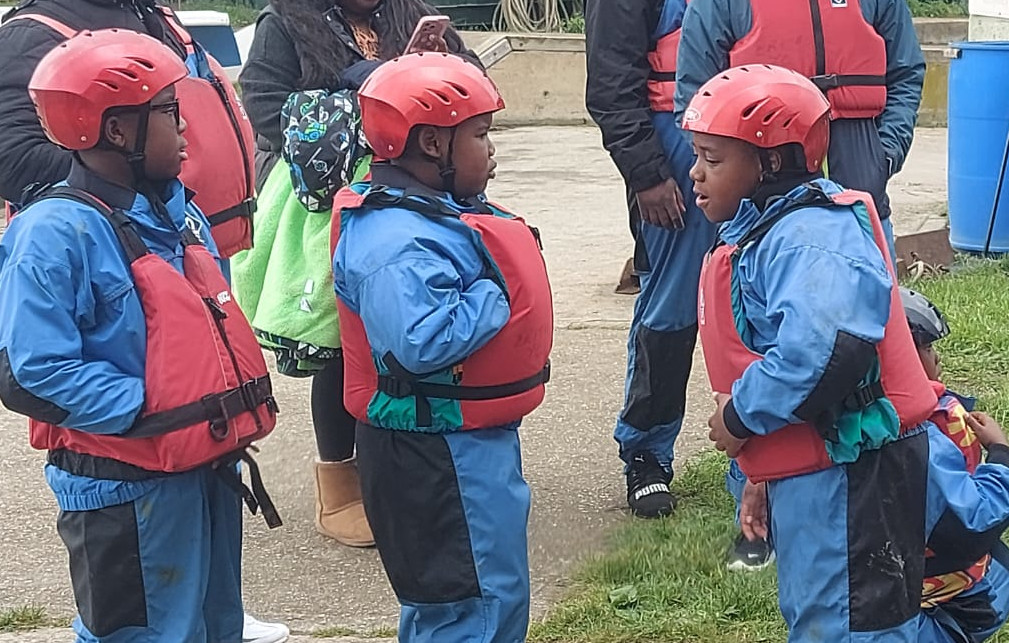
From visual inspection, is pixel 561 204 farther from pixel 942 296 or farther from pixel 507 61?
pixel 507 61

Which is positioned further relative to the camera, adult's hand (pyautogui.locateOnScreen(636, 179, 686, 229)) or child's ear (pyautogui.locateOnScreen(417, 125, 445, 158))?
adult's hand (pyautogui.locateOnScreen(636, 179, 686, 229))

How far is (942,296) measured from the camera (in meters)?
6.88

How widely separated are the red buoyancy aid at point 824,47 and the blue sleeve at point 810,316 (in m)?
1.29

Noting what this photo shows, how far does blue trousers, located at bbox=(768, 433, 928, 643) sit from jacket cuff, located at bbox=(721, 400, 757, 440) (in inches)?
5.8

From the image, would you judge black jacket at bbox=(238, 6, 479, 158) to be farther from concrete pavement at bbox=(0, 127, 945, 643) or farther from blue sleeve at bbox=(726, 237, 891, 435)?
blue sleeve at bbox=(726, 237, 891, 435)

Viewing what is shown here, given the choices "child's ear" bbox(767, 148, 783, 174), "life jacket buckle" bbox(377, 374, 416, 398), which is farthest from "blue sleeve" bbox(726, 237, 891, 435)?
"life jacket buckle" bbox(377, 374, 416, 398)

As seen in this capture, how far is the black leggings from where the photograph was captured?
14.3 ft

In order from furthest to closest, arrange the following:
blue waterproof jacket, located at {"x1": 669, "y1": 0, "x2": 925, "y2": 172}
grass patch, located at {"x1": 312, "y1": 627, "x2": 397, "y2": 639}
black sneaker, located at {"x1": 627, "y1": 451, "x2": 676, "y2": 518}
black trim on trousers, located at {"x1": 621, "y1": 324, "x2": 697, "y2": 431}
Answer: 1. black sneaker, located at {"x1": 627, "y1": 451, "x2": 676, "y2": 518}
2. black trim on trousers, located at {"x1": 621, "y1": 324, "x2": 697, "y2": 431}
3. blue waterproof jacket, located at {"x1": 669, "y1": 0, "x2": 925, "y2": 172}
4. grass patch, located at {"x1": 312, "y1": 627, "x2": 397, "y2": 639}

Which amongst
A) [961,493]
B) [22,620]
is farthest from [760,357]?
[22,620]

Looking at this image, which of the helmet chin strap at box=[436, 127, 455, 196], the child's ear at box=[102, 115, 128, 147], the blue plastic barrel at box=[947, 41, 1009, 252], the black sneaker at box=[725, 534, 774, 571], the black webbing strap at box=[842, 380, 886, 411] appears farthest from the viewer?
the blue plastic barrel at box=[947, 41, 1009, 252]

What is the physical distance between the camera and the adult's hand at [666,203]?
14.0 ft

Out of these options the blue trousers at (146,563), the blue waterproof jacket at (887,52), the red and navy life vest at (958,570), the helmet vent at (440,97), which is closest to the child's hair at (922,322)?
the red and navy life vest at (958,570)

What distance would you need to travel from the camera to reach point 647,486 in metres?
4.58

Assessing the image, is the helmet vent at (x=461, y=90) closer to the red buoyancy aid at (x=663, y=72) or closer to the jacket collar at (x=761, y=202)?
the jacket collar at (x=761, y=202)
